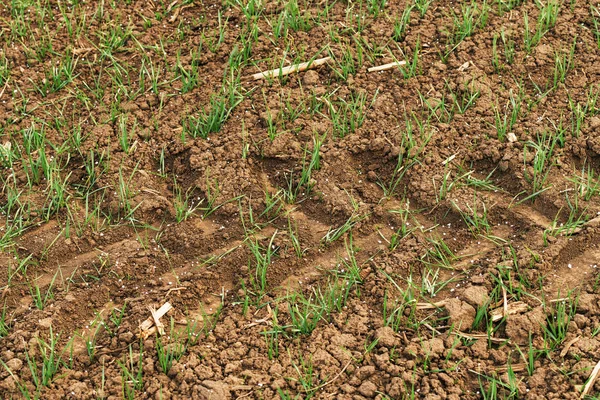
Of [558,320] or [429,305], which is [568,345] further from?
[429,305]

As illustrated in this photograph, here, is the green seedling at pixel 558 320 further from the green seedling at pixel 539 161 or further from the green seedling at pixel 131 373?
the green seedling at pixel 131 373

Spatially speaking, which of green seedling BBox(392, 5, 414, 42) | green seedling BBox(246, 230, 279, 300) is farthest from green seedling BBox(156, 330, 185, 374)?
green seedling BBox(392, 5, 414, 42)

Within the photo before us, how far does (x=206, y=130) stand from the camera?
4.39m

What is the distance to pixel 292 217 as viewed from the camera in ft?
13.2

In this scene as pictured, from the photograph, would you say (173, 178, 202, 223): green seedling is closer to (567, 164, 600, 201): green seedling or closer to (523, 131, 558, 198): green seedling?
(523, 131, 558, 198): green seedling

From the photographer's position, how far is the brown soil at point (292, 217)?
348cm

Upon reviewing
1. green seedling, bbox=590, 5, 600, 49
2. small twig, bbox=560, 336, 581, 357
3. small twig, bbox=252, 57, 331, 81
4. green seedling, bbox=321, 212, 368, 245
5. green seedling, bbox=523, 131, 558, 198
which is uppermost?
green seedling, bbox=590, 5, 600, 49

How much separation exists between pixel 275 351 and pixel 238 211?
77cm

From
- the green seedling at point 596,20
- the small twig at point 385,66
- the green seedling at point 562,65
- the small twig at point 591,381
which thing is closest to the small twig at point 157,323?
the small twig at point 591,381

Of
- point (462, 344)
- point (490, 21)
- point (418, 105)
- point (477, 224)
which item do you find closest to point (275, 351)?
point (462, 344)

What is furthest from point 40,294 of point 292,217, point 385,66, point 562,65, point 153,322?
point 562,65

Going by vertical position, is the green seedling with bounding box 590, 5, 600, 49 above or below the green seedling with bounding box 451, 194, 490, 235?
above

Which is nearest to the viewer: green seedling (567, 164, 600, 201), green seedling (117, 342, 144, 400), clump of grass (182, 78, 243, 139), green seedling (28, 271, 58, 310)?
green seedling (117, 342, 144, 400)

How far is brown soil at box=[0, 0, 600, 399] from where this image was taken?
3.48 metres
